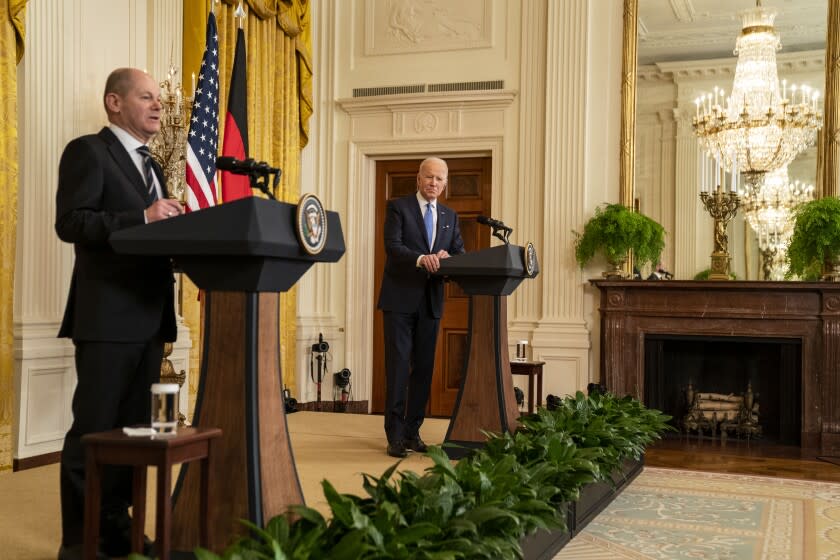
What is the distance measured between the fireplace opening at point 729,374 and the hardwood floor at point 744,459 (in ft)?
0.92

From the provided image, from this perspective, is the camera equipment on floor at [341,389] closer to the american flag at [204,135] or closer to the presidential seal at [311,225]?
the american flag at [204,135]

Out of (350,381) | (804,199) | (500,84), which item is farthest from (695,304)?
(350,381)

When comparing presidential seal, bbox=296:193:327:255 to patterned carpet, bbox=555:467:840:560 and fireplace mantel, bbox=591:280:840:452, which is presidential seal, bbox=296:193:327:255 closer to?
patterned carpet, bbox=555:467:840:560

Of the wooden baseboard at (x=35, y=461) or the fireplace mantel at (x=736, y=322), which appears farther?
the fireplace mantel at (x=736, y=322)

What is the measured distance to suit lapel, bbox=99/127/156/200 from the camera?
2.62 meters

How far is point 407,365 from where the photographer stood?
470 centimetres

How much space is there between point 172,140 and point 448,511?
3372 millimetres

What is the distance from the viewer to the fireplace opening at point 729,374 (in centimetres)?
633

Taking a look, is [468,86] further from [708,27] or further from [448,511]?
[448,511]

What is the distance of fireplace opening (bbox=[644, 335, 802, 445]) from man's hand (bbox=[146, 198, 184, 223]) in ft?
15.4

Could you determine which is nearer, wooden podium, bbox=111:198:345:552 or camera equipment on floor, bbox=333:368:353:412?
wooden podium, bbox=111:198:345:552

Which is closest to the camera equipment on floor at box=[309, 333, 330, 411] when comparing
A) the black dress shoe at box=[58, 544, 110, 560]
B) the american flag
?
the american flag

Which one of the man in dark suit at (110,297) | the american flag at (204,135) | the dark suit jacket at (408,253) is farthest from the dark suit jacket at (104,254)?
the american flag at (204,135)

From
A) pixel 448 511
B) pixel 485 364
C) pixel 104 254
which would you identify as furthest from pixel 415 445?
pixel 104 254
